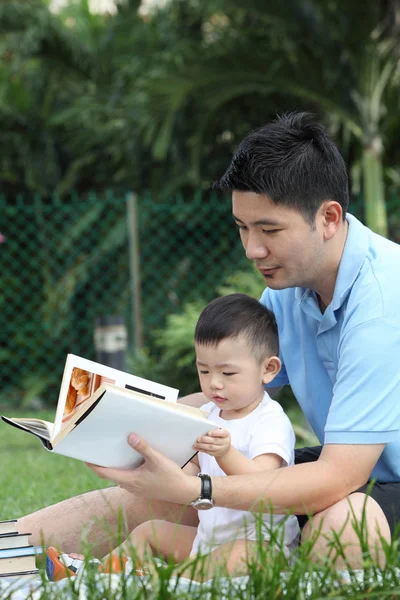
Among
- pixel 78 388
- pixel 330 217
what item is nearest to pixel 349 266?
pixel 330 217

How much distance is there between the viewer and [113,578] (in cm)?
219

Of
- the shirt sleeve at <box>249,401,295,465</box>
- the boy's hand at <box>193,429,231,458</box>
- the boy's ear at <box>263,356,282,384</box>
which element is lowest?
the boy's hand at <box>193,429,231,458</box>

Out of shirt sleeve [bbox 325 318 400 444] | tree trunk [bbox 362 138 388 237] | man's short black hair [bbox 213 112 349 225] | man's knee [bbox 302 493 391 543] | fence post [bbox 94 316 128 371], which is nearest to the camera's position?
man's knee [bbox 302 493 391 543]

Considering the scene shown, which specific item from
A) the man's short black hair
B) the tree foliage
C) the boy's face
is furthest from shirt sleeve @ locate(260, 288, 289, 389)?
the tree foliage

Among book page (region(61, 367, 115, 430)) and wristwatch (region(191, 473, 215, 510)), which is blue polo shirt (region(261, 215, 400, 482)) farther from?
book page (region(61, 367, 115, 430))

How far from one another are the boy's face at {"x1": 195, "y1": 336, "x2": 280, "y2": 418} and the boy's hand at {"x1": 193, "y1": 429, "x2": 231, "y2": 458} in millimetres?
326

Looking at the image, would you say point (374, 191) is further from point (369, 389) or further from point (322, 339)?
point (369, 389)

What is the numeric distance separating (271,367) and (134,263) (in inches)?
204

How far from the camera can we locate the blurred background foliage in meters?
8.05

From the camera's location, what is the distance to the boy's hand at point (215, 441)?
7.92 ft

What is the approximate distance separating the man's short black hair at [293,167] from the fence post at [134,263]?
5.08 meters

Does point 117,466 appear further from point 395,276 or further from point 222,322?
point 395,276

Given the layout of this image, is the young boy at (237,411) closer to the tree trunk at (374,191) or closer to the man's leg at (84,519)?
the man's leg at (84,519)

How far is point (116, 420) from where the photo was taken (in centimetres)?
232
